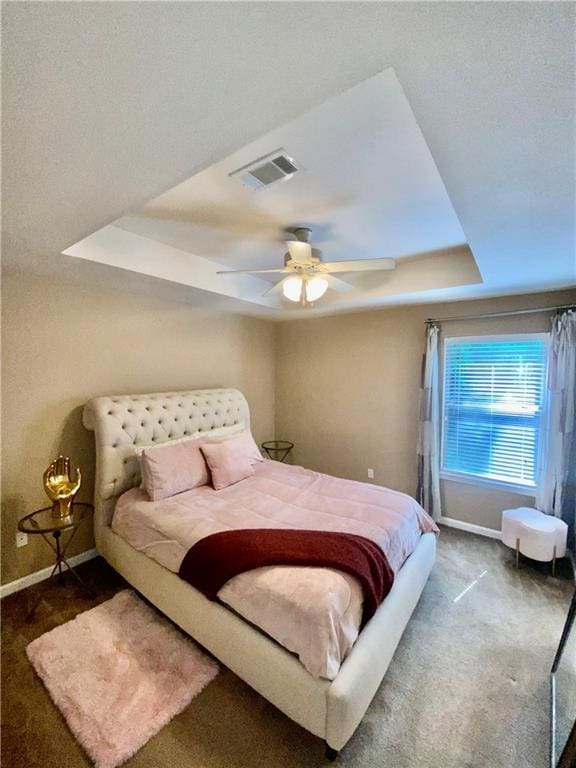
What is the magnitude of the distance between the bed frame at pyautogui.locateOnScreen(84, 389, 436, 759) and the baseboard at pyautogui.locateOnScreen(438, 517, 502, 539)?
48.1 inches

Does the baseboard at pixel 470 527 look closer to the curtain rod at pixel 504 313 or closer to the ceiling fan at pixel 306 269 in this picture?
the curtain rod at pixel 504 313

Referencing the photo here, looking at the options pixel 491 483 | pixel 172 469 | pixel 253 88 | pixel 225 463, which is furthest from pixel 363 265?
pixel 491 483

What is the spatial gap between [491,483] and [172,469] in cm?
302

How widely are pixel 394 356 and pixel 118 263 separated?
9.50 feet

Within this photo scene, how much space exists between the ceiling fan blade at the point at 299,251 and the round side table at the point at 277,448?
289 centimetres

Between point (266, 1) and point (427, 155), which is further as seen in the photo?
point (427, 155)

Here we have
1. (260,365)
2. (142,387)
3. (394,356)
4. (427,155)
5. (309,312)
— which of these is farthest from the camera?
(260,365)

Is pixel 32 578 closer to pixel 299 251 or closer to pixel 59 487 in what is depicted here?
pixel 59 487

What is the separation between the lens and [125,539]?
7.45ft

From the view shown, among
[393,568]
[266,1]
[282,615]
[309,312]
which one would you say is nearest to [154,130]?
[266,1]

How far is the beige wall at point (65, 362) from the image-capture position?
2254mm

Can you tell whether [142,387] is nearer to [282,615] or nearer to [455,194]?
[282,615]

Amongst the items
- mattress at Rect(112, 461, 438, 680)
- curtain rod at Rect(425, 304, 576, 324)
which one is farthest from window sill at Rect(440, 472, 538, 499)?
curtain rod at Rect(425, 304, 576, 324)

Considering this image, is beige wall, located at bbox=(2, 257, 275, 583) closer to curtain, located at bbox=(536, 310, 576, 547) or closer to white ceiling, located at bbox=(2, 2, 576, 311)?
white ceiling, located at bbox=(2, 2, 576, 311)
